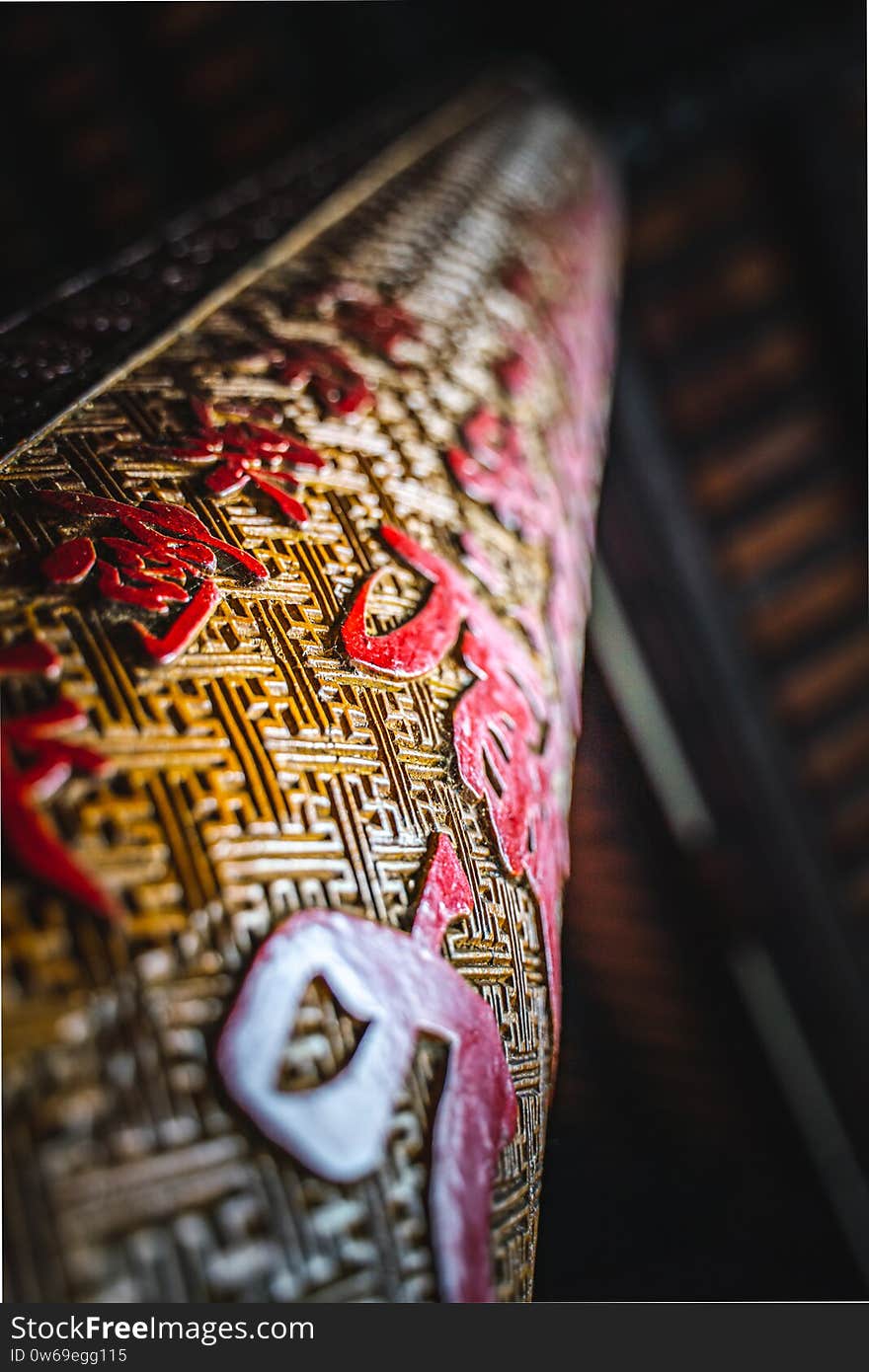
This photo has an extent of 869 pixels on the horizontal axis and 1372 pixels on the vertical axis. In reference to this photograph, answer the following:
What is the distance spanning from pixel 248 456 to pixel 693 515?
157cm

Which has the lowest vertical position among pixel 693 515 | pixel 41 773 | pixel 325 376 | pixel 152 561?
pixel 41 773

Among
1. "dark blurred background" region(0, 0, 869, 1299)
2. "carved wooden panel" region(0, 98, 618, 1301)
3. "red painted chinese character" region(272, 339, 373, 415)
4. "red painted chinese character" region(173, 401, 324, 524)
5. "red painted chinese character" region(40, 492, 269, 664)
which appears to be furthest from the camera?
"dark blurred background" region(0, 0, 869, 1299)

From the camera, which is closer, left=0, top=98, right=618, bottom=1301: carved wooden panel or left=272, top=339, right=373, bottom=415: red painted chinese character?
left=0, top=98, right=618, bottom=1301: carved wooden panel

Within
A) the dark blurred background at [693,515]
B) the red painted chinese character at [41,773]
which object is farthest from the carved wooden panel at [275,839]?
the dark blurred background at [693,515]

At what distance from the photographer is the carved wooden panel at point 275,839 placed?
286 mm

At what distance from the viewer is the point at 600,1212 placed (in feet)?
6.20

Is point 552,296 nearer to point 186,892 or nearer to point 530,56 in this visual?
point 186,892

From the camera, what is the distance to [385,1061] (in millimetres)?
341

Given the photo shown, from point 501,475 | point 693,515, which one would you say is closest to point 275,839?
point 501,475

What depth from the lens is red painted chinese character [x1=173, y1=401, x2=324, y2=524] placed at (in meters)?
0.52

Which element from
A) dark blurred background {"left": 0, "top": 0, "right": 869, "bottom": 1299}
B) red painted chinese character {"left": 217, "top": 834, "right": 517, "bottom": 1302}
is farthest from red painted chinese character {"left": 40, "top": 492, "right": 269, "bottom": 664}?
dark blurred background {"left": 0, "top": 0, "right": 869, "bottom": 1299}

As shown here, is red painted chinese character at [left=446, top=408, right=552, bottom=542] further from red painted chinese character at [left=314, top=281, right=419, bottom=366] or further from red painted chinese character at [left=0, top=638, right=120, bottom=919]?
red painted chinese character at [left=0, top=638, right=120, bottom=919]

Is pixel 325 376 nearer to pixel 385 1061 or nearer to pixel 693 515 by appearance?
pixel 385 1061

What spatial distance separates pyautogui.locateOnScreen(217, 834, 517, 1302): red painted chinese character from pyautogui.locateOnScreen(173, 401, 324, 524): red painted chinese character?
231 mm
